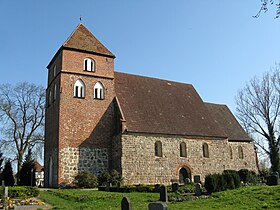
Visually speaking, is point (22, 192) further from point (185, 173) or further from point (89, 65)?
point (185, 173)

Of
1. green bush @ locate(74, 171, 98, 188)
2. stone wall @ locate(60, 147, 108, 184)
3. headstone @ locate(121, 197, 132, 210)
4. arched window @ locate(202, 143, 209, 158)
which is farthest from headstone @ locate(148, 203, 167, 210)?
arched window @ locate(202, 143, 209, 158)

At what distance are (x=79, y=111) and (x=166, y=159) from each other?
8916mm

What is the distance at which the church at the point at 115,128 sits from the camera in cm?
2373

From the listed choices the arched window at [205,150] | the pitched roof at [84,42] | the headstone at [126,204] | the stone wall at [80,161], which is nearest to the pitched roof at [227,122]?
the arched window at [205,150]

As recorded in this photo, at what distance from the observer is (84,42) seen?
26844mm

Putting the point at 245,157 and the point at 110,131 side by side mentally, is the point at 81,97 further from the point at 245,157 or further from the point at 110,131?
the point at 245,157

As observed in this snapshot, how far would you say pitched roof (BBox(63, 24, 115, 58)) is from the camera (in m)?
26.0

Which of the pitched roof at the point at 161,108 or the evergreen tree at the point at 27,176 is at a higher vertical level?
the pitched roof at the point at 161,108

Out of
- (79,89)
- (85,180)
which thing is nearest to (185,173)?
(85,180)

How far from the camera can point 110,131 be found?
25703 mm

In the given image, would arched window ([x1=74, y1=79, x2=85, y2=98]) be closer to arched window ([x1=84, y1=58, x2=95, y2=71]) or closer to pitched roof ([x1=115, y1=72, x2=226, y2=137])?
arched window ([x1=84, y1=58, x2=95, y2=71])

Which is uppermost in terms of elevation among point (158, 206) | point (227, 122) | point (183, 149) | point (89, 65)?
point (89, 65)

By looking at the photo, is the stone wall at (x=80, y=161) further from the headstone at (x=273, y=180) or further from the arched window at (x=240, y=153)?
the arched window at (x=240, y=153)

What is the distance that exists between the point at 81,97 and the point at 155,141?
25.5ft
